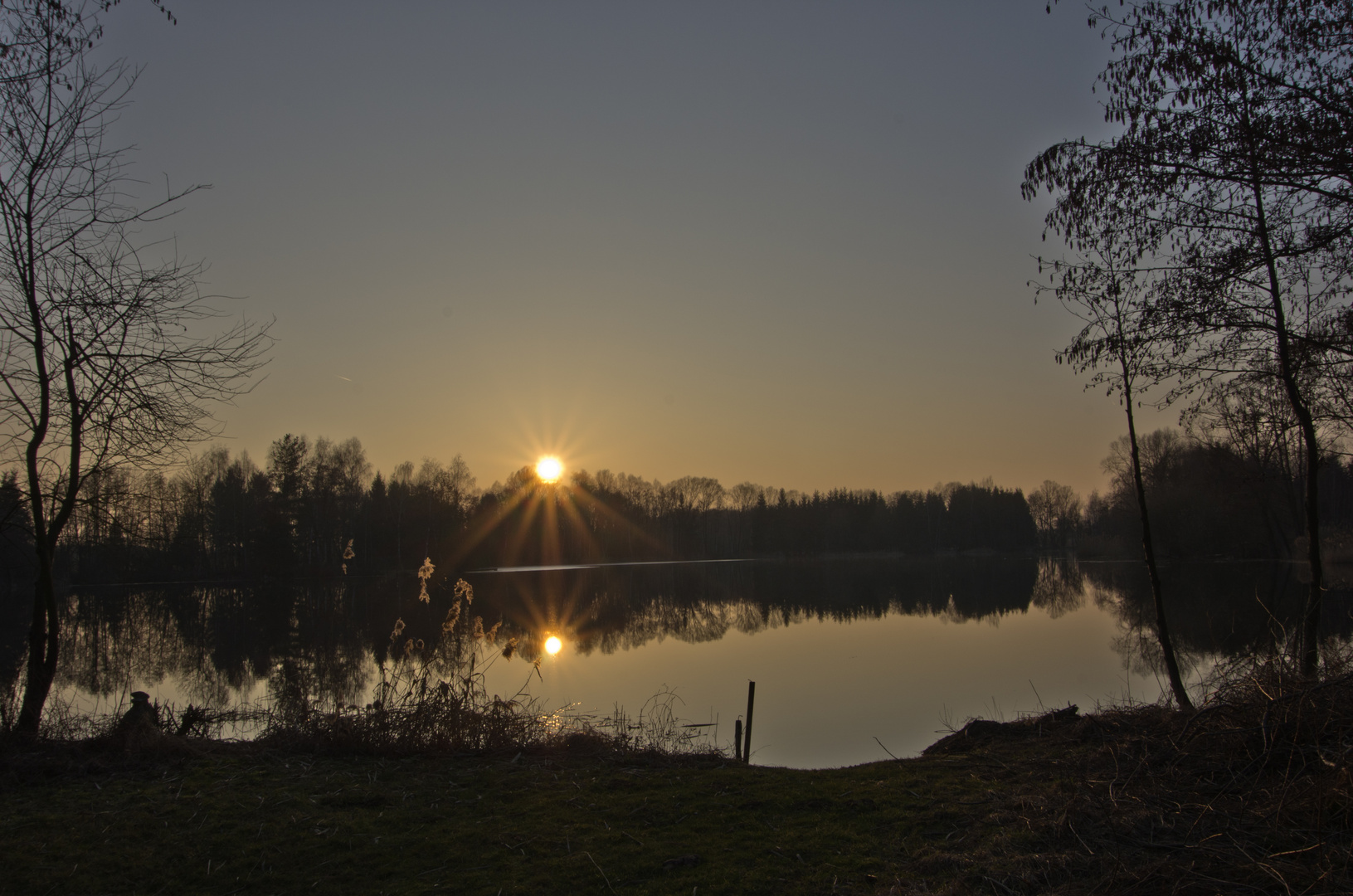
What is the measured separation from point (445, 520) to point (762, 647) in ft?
167

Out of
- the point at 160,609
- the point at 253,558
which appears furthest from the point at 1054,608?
the point at 253,558

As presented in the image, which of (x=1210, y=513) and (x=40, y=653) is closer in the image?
(x=40, y=653)

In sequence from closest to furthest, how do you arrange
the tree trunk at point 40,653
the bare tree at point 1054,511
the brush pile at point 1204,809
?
the brush pile at point 1204,809
the tree trunk at point 40,653
the bare tree at point 1054,511

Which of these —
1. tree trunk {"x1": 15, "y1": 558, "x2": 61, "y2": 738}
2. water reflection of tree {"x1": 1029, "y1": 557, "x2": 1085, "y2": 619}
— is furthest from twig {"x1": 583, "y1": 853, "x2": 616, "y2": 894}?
water reflection of tree {"x1": 1029, "y1": 557, "x2": 1085, "y2": 619}

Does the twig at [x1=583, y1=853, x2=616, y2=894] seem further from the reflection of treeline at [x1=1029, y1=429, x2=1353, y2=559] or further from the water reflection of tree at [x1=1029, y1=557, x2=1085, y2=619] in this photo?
the reflection of treeline at [x1=1029, y1=429, x2=1353, y2=559]

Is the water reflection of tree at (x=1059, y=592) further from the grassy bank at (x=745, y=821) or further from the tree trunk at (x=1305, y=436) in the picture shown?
the grassy bank at (x=745, y=821)

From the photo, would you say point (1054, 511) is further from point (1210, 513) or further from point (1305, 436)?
point (1305, 436)

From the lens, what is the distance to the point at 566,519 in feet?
309

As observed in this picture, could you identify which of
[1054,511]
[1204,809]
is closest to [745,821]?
[1204,809]

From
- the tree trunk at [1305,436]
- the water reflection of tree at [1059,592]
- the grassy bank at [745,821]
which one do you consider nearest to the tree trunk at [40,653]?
the grassy bank at [745,821]

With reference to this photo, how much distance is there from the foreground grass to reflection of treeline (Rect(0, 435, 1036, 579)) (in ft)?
11.5

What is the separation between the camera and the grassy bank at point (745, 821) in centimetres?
377

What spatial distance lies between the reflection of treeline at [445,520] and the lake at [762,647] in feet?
10.5

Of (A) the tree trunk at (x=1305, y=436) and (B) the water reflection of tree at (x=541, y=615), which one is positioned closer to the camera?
(A) the tree trunk at (x=1305, y=436)
